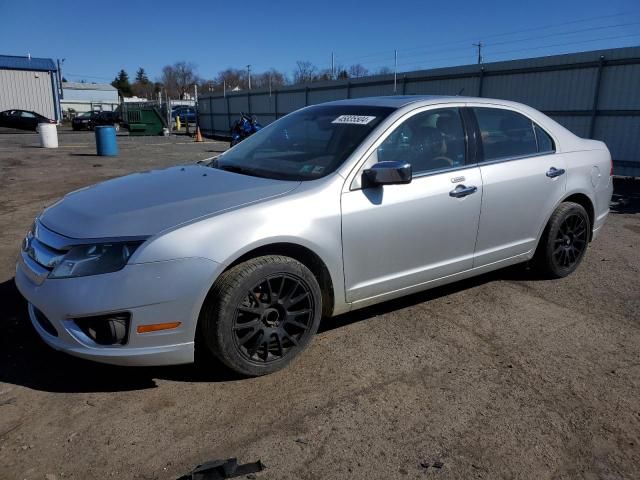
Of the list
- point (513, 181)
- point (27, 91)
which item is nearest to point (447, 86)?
point (513, 181)

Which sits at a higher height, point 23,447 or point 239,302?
point 239,302

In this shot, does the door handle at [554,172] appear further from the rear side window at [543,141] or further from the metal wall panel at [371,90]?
the metal wall panel at [371,90]

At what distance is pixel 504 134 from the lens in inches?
168

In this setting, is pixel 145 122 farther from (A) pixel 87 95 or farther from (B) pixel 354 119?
(A) pixel 87 95

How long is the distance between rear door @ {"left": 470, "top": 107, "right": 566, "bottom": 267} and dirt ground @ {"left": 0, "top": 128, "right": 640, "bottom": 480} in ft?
1.75

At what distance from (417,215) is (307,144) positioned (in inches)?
38.7

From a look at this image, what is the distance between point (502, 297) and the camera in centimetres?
443

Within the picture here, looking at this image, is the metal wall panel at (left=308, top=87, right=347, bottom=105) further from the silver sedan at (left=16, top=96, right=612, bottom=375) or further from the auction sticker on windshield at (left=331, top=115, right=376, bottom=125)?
the auction sticker on windshield at (left=331, top=115, right=376, bottom=125)

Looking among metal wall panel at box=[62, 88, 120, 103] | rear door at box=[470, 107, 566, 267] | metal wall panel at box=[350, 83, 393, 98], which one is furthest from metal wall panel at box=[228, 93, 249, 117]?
metal wall panel at box=[62, 88, 120, 103]

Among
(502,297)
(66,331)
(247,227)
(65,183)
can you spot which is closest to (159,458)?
(66,331)

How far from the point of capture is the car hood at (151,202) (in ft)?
9.16

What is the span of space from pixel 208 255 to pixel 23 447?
4.09 ft

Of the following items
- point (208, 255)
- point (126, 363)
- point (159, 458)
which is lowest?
point (159, 458)

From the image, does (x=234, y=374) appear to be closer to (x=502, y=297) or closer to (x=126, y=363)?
(x=126, y=363)
